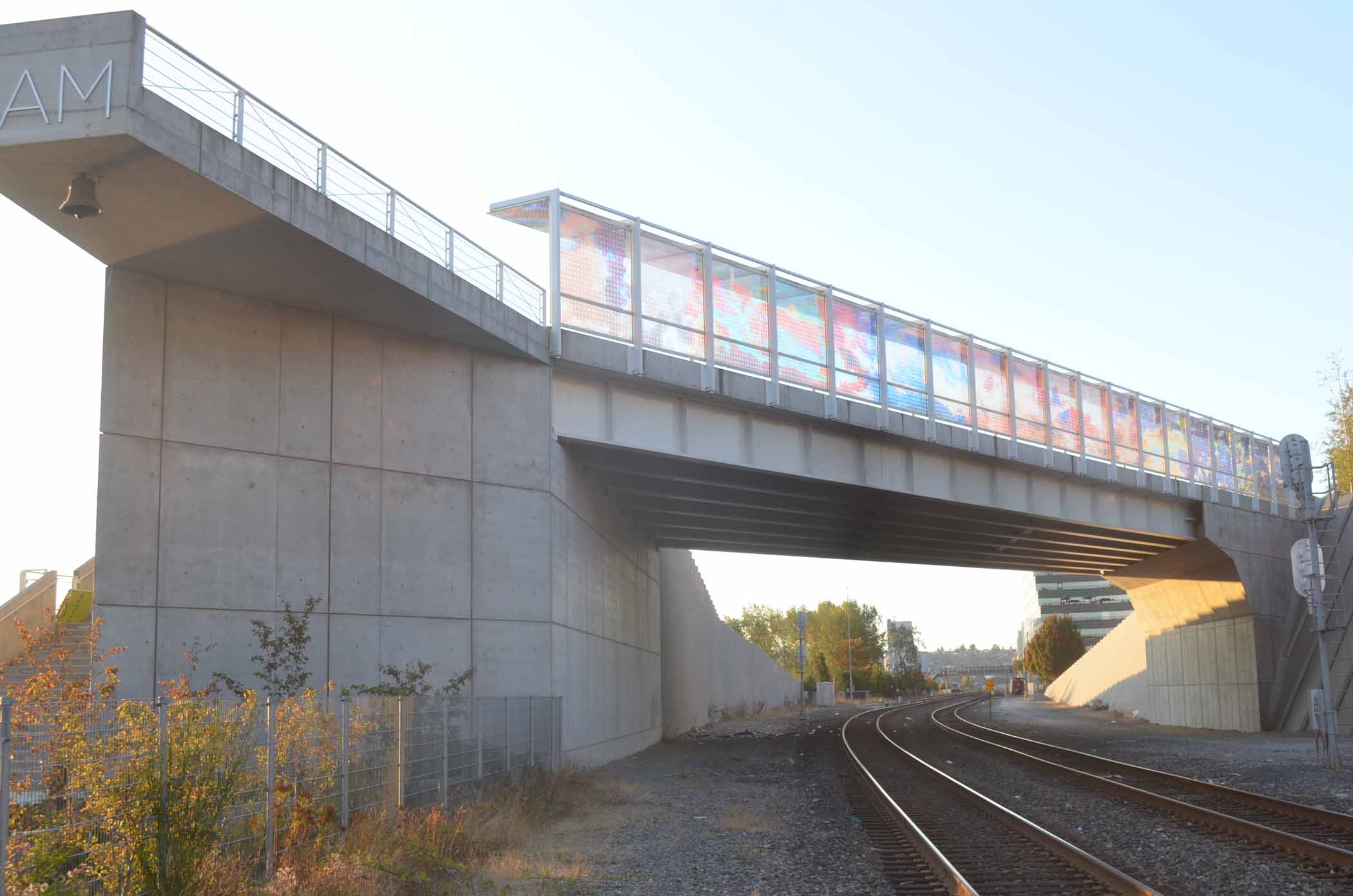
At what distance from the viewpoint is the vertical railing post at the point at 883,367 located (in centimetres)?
2698

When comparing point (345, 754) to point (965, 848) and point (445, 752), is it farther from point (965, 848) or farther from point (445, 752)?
point (965, 848)

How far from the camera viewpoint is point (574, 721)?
2206cm

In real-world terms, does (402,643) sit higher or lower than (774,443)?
lower

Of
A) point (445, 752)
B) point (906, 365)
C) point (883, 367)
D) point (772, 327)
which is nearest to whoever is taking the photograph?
point (445, 752)

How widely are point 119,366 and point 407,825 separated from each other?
8.33 metres

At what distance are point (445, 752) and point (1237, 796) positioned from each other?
1130 cm

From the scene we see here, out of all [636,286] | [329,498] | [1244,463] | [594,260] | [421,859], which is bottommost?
[421,859]

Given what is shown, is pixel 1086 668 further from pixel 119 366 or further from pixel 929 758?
pixel 119 366

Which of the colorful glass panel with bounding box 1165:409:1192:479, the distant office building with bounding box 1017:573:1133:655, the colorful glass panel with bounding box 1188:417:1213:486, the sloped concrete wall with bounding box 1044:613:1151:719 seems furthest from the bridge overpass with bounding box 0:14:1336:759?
the distant office building with bounding box 1017:573:1133:655

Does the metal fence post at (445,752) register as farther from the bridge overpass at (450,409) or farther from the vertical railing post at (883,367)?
Result: the vertical railing post at (883,367)

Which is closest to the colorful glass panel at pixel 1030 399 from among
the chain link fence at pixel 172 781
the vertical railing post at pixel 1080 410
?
the vertical railing post at pixel 1080 410

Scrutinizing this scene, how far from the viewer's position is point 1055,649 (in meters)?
110

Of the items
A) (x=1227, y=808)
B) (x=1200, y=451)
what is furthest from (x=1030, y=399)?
(x=1227, y=808)

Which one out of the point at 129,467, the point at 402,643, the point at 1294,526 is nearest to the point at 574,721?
the point at 402,643
